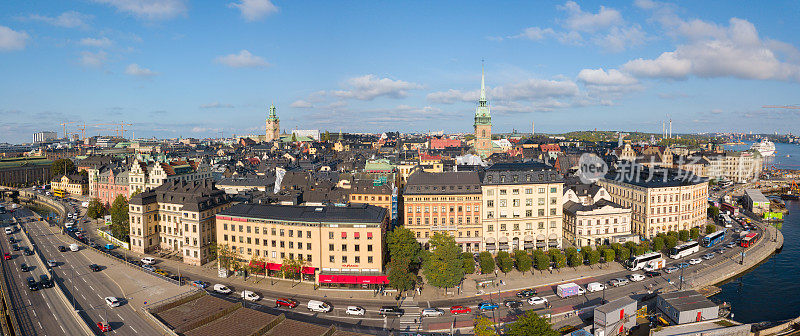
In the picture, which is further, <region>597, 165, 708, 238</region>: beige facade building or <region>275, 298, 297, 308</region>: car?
<region>597, 165, 708, 238</region>: beige facade building

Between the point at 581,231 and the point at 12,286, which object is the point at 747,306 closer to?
the point at 581,231

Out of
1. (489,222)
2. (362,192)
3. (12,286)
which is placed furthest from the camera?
(362,192)

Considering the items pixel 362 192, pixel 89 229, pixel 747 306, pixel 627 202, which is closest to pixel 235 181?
pixel 89 229

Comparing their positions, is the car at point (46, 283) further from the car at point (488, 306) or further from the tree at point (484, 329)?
the tree at point (484, 329)

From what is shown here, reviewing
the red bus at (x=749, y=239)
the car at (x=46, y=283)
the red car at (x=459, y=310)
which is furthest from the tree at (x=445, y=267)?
the red bus at (x=749, y=239)

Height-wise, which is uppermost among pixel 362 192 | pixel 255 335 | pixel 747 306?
pixel 362 192

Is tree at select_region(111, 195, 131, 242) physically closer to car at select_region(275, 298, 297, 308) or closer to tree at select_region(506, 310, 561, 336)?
car at select_region(275, 298, 297, 308)

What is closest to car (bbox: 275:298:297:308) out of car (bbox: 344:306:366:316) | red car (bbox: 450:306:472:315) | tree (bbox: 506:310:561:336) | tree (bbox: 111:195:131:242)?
car (bbox: 344:306:366:316)
